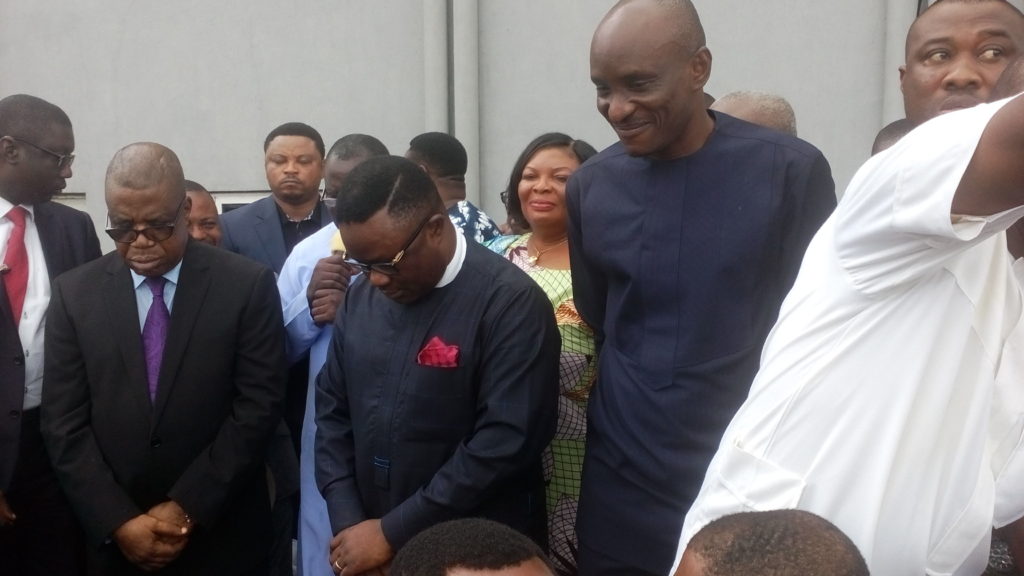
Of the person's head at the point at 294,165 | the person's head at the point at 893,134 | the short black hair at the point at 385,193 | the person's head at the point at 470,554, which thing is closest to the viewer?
the person's head at the point at 470,554

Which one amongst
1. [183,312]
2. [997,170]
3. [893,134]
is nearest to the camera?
[997,170]

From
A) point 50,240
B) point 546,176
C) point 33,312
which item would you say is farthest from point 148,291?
point 546,176

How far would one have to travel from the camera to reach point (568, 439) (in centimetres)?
338

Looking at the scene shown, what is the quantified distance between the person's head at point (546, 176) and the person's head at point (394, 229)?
632 mm

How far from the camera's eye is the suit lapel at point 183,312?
3592 millimetres

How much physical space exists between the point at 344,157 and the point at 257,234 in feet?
1.86

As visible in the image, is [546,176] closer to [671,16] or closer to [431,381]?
[431,381]

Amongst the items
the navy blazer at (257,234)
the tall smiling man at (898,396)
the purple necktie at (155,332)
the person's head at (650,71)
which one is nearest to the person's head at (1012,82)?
the tall smiling man at (898,396)

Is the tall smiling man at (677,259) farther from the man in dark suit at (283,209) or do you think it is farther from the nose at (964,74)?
the man in dark suit at (283,209)

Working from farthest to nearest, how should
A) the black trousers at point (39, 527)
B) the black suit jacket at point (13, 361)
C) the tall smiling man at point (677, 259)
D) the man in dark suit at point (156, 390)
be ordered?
the black trousers at point (39, 527), the black suit jacket at point (13, 361), the man in dark suit at point (156, 390), the tall smiling man at point (677, 259)

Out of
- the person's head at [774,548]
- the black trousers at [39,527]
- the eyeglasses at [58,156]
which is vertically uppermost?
the eyeglasses at [58,156]

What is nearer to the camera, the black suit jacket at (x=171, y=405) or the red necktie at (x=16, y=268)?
the black suit jacket at (x=171, y=405)

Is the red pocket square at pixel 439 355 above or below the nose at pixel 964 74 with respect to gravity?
below

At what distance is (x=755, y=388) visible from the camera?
188 centimetres
